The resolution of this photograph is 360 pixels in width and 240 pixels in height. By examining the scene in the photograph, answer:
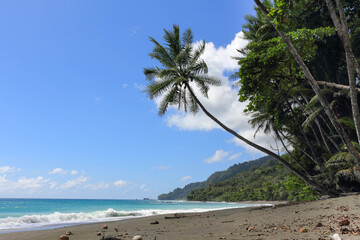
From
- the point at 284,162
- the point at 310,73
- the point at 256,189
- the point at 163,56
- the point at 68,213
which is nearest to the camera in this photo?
the point at 310,73

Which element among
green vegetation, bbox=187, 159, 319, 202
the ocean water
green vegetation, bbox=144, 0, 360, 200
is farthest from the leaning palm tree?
green vegetation, bbox=187, 159, 319, 202

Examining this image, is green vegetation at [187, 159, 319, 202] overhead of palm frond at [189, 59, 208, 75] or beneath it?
beneath

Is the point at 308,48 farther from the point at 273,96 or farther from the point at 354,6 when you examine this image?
the point at 354,6

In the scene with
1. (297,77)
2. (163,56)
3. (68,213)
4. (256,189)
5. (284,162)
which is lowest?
(256,189)

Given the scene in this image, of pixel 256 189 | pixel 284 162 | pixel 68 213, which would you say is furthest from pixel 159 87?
pixel 256 189

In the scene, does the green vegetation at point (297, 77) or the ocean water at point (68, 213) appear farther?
the ocean water at point (68, 213)

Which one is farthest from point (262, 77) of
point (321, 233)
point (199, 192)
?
point (199, 192)

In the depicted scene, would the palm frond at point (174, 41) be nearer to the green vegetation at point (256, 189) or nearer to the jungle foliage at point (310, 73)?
the jungle foliage at point (310, 73)

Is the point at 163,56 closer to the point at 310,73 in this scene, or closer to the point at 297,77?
the point at 297,77

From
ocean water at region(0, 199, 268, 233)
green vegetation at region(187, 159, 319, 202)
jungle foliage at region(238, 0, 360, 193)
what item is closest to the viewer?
jungle foliage at region(238, 0, 360, 193)

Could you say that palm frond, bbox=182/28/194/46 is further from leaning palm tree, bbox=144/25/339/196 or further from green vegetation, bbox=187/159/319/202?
green vegetation, bbox=187/159/319/202

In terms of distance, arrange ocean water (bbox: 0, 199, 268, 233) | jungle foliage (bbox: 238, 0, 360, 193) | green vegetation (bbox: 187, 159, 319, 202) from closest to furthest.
→ 1. jungle foliage (bbox: 238, 0, 360, 193)
2. ocean water (bbox: 0, 199, 268, 233)
3. green vegetation (bbox: 187, 159, 319, 202)

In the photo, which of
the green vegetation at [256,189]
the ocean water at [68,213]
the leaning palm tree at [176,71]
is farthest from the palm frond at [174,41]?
the green vegetation at [256,189]

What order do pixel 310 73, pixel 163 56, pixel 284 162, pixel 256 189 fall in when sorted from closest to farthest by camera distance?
pixel 310 73
pixel 284 162
pixel 163 56
pixel 256 189
